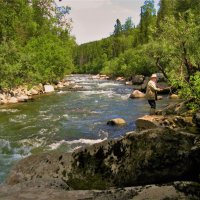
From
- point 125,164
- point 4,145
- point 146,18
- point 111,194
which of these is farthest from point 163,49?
point 146,18

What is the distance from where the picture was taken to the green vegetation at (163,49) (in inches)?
911

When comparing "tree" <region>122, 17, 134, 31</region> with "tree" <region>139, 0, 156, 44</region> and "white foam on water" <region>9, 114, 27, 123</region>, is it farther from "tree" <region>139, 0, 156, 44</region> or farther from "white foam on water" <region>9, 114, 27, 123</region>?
"white foam on water" <region>9, 114, 27, 123</region>

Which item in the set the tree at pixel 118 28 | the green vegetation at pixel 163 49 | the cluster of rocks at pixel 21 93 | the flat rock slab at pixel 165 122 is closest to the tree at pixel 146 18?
the green vegetation at pixel 163 49

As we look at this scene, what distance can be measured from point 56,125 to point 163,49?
43.2 ft

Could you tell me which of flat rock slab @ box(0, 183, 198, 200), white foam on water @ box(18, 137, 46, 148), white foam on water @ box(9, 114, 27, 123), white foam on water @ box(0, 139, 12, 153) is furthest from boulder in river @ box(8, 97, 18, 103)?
flat rock slab @ box(0, 183, 198, 200)

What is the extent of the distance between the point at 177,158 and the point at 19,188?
2.77 m

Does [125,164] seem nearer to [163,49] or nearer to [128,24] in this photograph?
[163,49]

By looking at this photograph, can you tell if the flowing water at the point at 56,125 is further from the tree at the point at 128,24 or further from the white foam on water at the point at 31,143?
the tree at the point at 128,24

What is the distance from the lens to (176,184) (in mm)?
5160

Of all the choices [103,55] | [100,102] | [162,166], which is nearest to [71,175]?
[162,166]

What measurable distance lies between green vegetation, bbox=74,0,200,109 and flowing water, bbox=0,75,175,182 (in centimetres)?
448

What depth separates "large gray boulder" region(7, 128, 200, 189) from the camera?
5672mm

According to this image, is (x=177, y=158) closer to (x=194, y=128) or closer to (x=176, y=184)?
(x=176, y=184)

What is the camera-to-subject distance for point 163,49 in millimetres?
28938
